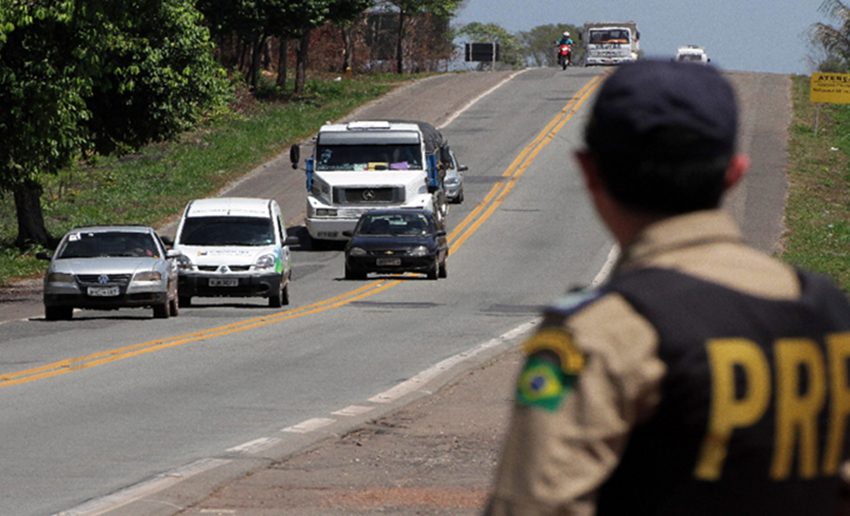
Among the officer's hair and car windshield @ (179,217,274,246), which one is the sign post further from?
the officer's hair

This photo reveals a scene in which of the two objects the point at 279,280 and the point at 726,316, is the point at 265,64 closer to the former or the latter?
the point at 279,280

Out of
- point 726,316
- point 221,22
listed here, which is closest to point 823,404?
point 726,316

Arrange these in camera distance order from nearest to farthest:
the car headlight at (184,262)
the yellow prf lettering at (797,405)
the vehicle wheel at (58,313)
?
1. the yellow prf lettering at (797,405)
2. the vehicle wheel at (58,313)
3. the car headlight at (184,262)

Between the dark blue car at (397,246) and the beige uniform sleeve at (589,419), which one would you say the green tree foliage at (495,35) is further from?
the beige uniform sleeve at (589,419)

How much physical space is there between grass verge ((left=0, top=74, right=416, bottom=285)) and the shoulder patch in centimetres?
3558

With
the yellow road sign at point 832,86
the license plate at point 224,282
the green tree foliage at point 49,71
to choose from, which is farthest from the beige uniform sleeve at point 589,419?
the yellow road sign at point 832,86

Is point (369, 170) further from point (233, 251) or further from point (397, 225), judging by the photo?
point (233, 251)

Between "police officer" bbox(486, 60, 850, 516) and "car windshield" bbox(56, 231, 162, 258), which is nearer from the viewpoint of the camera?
"police officer" bbox(486, 60, 850, 516)

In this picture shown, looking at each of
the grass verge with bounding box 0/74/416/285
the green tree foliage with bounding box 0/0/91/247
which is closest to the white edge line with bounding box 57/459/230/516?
the green tree foliage with bounding box 0/0/91/247

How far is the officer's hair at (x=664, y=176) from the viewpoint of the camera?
9.52 feet

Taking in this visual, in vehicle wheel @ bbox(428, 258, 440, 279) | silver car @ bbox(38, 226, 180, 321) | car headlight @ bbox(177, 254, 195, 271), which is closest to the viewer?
silver car @ bbox(38, 226, 180, 321)

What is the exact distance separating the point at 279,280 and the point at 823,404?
28819mm

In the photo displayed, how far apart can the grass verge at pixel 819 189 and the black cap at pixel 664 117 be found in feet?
96.2

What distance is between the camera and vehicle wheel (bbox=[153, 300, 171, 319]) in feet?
93.1
